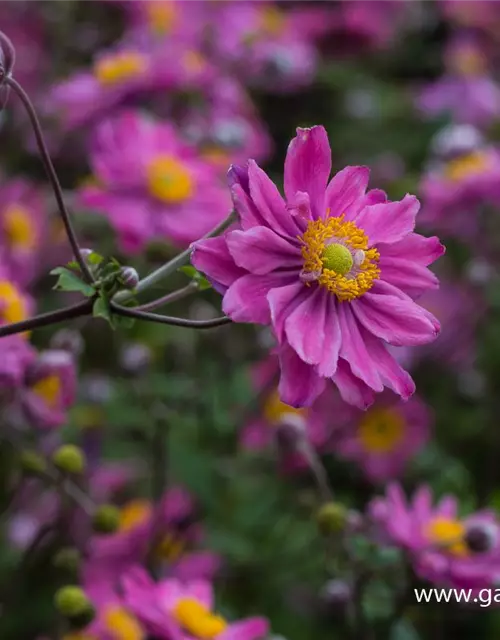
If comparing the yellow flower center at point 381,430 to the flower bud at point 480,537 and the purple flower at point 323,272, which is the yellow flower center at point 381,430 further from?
the purple flower at point 323,272

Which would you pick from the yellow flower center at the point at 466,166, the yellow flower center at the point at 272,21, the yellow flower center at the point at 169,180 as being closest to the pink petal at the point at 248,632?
the yellow flower center at the point at 169,180

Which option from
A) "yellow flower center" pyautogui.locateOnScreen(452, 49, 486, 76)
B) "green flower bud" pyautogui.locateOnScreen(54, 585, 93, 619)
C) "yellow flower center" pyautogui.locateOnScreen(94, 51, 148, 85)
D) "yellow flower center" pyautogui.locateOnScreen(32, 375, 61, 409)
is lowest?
"green flower bud" pyautogui.locateOnScreen(54, 585, 93, 619)

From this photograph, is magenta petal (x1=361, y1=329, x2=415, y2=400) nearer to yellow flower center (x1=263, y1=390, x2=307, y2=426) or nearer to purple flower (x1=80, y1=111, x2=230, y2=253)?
purple flower (x1=80, y1=111, x2=230, y2=253)

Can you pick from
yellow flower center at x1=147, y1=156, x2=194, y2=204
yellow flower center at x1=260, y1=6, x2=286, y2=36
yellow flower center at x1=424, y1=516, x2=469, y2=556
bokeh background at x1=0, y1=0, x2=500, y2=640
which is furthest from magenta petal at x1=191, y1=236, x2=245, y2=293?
yellow flower center at x1=260, y1=6, x2=286, y2=36

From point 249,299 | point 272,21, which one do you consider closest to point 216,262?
point 249,299

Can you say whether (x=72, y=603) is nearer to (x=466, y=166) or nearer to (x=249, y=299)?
(x=249, y=299)

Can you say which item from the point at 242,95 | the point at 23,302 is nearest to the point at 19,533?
the point at 23,302
